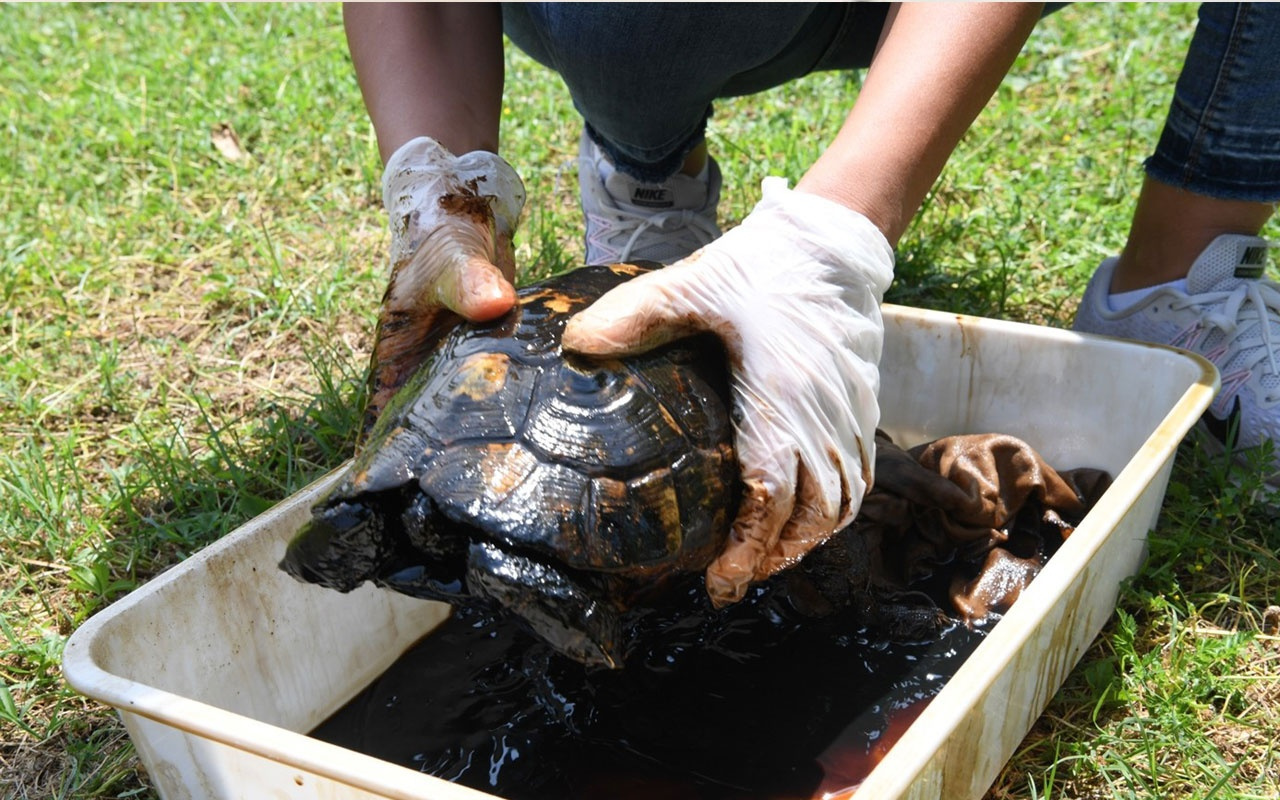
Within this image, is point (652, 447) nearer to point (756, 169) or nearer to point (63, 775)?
point (63, 775)

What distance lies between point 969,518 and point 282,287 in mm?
2005

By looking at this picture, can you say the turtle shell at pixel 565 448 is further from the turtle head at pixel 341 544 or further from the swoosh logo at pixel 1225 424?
the swoosh logo at pixel 1225 424

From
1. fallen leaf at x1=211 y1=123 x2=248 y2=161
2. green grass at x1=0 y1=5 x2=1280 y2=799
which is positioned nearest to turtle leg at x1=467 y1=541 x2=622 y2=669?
green grass at x1=0 y1=5 x2=1280 y2=799

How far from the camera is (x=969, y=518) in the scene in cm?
208

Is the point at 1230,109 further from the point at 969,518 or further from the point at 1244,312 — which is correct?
the point at 969,518

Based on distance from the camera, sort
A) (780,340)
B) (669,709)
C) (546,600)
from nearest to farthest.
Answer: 1. (546,600)
2. (780,340)
3. (669,709)

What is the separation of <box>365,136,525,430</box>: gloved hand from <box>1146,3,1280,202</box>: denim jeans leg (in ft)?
4.55

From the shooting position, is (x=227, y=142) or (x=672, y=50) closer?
(x=672, y=50)

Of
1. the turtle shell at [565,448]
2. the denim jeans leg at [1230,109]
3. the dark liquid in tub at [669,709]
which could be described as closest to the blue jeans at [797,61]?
the denim jeans leg at [1230,109]

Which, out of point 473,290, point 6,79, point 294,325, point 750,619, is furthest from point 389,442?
point 6,79

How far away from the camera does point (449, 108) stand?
221 cm

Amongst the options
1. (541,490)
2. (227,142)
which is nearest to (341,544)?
(541,490)

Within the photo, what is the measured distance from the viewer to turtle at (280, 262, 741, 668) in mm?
1374

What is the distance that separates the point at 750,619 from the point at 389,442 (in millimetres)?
801
